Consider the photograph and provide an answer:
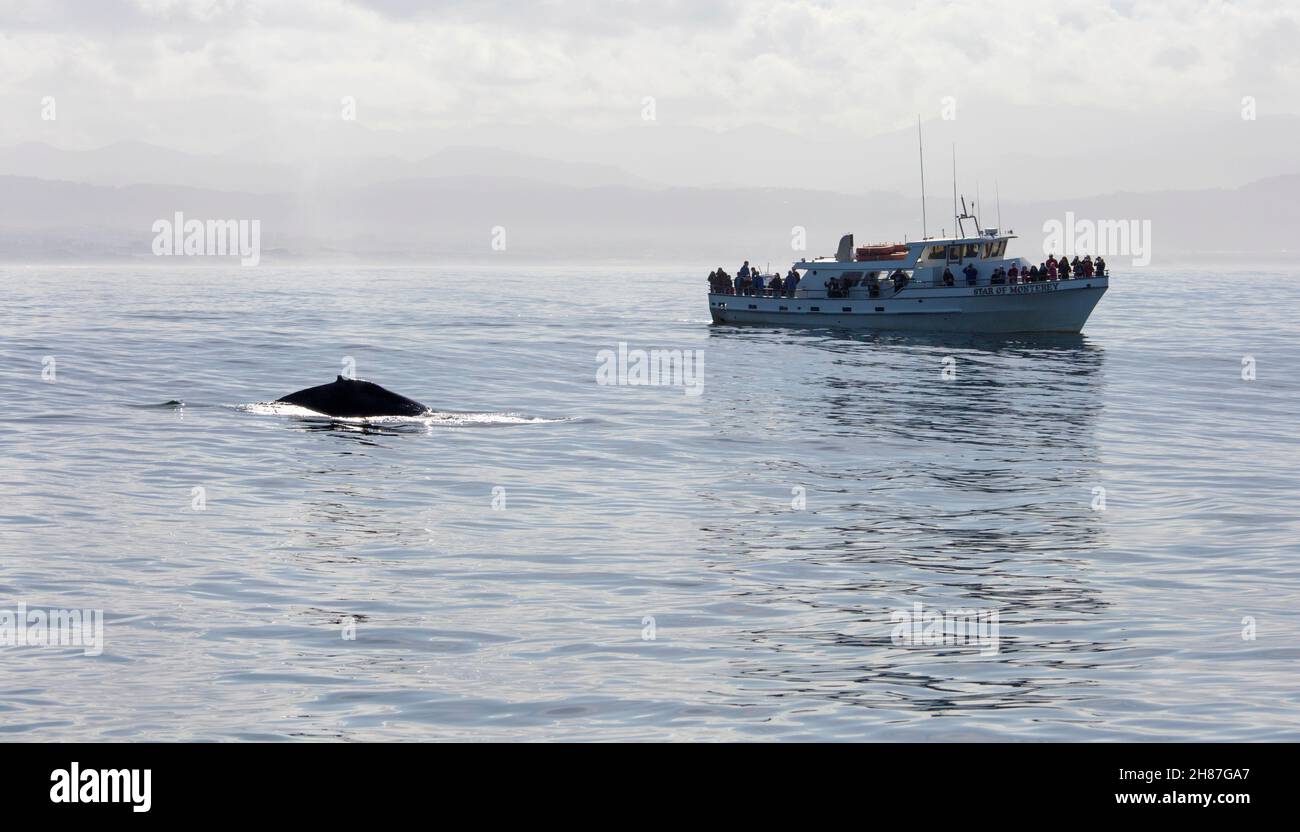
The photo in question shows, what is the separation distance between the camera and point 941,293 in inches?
3150

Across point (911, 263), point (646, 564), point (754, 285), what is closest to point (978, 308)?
point (911, 263)

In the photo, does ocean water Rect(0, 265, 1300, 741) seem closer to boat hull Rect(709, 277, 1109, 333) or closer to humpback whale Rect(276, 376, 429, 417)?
humpback whale Rect(276, 376, 429, 417)

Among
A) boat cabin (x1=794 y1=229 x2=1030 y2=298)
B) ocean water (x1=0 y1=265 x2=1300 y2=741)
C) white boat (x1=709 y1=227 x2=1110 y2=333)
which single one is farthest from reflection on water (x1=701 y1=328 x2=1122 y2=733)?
boat cabin (x1=794 y1=229 x2=1030 y2=298)

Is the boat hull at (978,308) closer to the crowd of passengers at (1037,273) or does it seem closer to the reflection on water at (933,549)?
the crowd of passengers at (1037,273)

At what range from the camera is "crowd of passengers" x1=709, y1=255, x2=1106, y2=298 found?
78.7m

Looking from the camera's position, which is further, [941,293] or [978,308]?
[941,293]

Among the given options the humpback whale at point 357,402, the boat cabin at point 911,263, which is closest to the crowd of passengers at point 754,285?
the boat cabin at point 911,263

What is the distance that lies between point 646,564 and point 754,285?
73.8 meters

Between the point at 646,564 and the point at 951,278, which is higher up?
the point at 951,278

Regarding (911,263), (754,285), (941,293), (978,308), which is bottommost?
(978,308)

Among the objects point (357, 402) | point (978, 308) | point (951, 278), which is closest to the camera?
point (357, 402)

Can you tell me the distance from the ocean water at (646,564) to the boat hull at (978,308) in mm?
32262

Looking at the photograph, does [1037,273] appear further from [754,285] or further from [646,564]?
[646,564]
